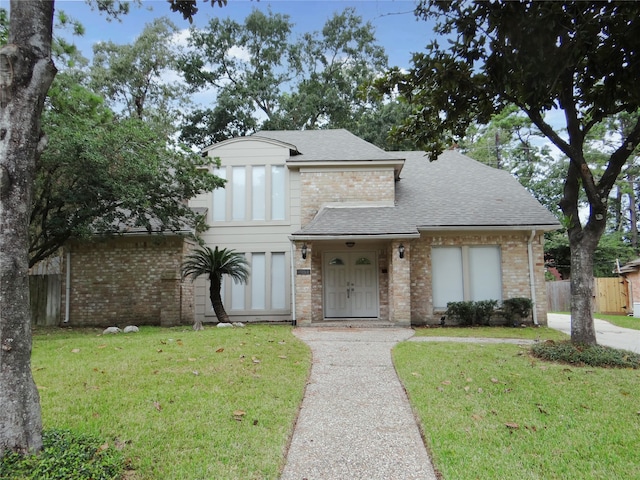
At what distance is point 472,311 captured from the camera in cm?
1247

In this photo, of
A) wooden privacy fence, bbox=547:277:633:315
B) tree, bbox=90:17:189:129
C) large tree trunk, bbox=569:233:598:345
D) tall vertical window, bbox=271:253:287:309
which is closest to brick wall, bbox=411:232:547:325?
tall vertical window, bbox=271:253:287:309

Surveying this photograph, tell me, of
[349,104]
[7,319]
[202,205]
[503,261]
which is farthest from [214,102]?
[7,319]

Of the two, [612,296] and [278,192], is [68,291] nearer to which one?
[278,192]

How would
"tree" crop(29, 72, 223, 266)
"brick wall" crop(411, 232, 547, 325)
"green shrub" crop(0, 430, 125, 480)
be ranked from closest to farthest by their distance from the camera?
1. "green shrub" crop(0, 430, 125, 480)
2. "tree" crop(29, 72, 223, 266)
3. "brick wall" crop(411, 232, 547, 325)

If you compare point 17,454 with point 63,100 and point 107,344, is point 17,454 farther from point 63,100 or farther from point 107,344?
point 63,100

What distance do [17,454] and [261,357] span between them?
13.9ft

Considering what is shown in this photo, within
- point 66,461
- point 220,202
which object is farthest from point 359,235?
point 66,461

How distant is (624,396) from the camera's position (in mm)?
5188

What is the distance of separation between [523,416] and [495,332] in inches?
280

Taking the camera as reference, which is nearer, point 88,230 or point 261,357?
point 261,357

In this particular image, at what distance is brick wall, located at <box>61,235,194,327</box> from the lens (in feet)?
44.5

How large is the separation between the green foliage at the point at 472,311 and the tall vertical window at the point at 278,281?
529 centimetres

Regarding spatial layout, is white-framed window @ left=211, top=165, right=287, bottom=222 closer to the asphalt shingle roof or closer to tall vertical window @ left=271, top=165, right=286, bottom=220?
tall vertical window @ left=271, top=165, right=286, bottom=220

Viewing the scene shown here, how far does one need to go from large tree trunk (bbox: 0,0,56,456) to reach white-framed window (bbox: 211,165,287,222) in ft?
37.2
